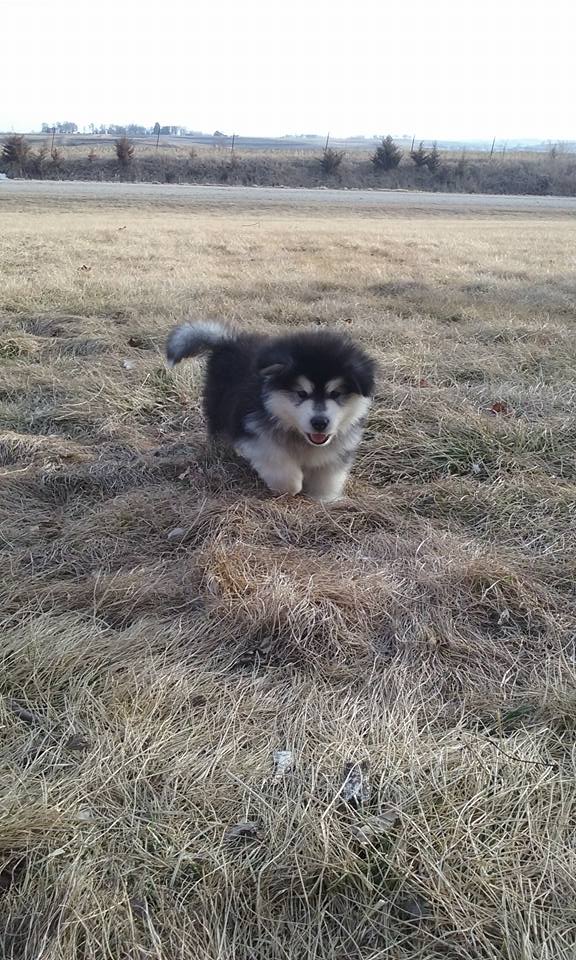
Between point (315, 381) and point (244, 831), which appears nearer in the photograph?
point (244, 831)

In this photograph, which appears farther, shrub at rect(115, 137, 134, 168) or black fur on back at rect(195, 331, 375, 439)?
shrub at rect(115, 137, 134, 168)

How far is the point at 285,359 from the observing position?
11.7ft

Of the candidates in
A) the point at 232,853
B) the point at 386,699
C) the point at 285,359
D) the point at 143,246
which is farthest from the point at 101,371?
the point at 143,246

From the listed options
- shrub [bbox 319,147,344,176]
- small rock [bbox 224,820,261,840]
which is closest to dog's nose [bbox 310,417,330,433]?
small rock [bbox 224,820,261,840]

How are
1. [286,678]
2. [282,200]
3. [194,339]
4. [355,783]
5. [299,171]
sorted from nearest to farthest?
[355,783]
[286,678]
[194,339]
[282,200]
[299,171]

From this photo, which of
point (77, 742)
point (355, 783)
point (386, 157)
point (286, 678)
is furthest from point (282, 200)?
point (355, 783)

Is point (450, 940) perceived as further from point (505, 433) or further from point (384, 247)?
point (384, 247)

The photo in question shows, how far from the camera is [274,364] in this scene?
11.7 ft

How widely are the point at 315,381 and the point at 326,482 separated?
0.63 meters

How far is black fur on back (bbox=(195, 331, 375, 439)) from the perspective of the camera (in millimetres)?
3598

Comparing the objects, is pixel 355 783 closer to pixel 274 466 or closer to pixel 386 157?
pixel 274 466

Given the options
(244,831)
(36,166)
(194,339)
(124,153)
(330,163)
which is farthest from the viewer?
(330,163)

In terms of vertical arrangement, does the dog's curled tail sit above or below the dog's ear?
below

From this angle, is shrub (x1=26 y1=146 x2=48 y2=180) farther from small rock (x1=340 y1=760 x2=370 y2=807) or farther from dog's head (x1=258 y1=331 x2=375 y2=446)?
small rock (x1=340 y1=760 x2=370 y2=807)
